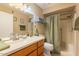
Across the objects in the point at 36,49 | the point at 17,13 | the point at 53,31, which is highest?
the point at 17,13

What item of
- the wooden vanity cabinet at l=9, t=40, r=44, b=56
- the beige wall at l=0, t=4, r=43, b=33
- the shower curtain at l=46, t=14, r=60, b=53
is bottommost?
the wooden vanity cabinet at l=9, t=40, r=44, b=56

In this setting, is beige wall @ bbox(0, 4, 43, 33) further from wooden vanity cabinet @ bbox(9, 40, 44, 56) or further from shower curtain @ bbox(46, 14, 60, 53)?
wooden vanity cabinet @ bbox(9, 40, 44, 56)

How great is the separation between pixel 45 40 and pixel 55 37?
26 cm

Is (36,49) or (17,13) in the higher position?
(17,13)

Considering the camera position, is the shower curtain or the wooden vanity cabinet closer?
the wooden vanity cabinet

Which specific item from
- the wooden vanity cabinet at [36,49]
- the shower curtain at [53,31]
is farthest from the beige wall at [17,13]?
the wooden vanity cabinet at [36,49]

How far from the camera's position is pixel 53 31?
2.03m

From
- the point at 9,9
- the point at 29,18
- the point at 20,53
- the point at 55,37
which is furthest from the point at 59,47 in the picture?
the point at 9,9

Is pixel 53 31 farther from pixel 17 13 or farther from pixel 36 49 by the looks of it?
pixel 17 13

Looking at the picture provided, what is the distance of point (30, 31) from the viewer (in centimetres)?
211

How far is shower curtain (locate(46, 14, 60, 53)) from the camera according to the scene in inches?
75.1

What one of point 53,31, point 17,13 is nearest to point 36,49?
point 53,31

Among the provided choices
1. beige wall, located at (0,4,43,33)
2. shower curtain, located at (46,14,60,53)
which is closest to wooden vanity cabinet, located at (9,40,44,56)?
shower curtain, located at (46,14,60,53)

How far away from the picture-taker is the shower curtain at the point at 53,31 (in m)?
1.91
